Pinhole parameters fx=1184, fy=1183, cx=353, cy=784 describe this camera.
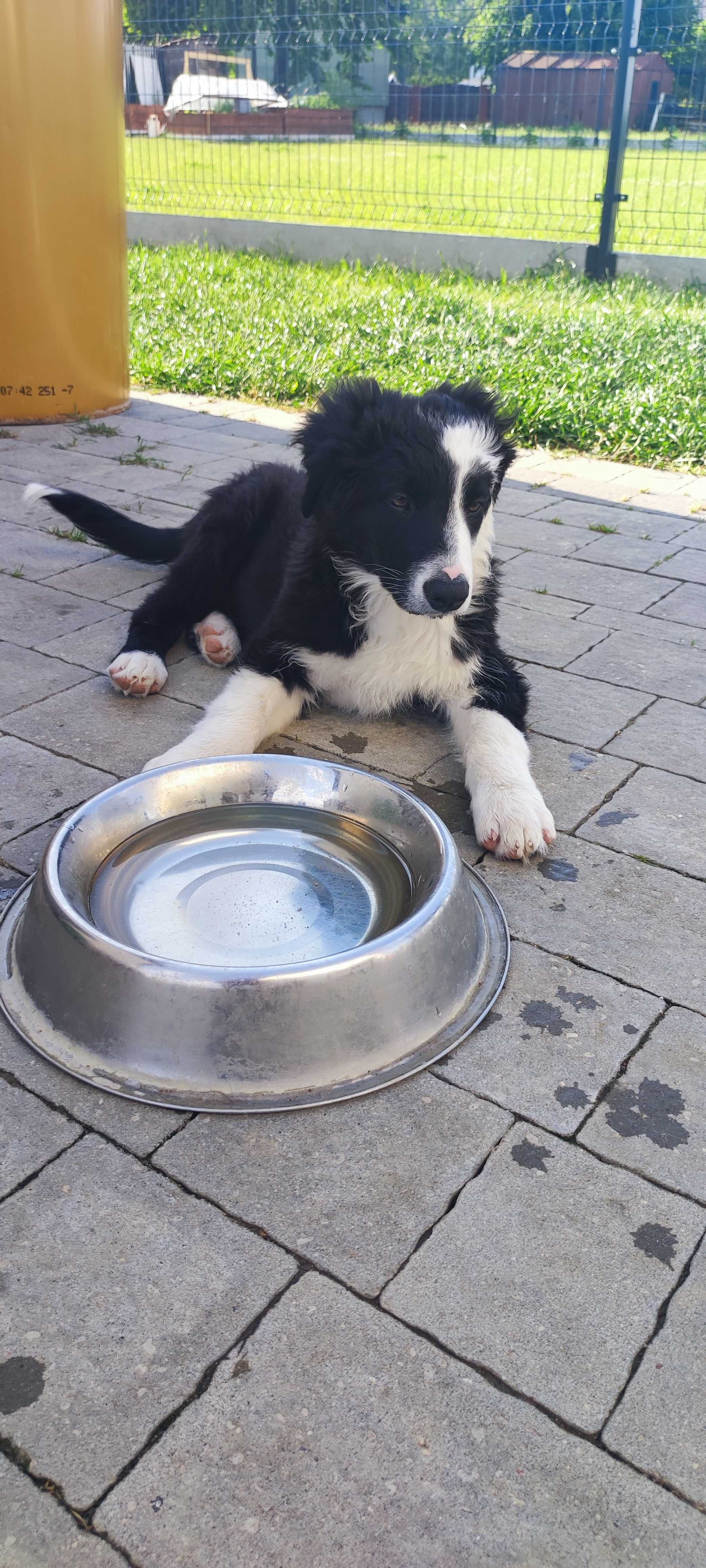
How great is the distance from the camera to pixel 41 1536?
4.46 ft

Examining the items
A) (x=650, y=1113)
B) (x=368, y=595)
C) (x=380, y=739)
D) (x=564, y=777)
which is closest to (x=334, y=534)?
(x=368, y=595)

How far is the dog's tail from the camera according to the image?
4.06 meters

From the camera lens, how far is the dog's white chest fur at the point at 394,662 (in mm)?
3189

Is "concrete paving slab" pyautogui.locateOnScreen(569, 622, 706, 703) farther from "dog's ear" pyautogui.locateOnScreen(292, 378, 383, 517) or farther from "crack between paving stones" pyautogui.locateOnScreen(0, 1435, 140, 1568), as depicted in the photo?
"crack between paving stones" pyautogui.locateOnScreen(0, 1435, 140, 1568)

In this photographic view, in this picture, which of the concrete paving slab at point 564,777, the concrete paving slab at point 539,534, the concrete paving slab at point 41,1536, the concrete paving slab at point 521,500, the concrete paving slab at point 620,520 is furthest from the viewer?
the concrete paving slab at point 521,500

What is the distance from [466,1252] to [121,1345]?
507 millimetres

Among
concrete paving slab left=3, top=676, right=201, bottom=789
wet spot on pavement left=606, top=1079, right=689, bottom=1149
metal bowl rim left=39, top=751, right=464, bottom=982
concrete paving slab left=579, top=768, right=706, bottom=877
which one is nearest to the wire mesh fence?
concrete paving slab left=3, top=676, right=201, bottom=789

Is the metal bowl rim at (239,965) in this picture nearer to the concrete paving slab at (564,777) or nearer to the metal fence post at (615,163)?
the concrete paving slab at (564,777)

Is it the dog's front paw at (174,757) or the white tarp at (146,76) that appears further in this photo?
the white tarp at (146,76)

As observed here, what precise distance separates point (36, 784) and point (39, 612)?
50.5 inches

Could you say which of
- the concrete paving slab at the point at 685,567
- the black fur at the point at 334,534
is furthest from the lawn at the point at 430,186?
the black fur at the point at 334,534

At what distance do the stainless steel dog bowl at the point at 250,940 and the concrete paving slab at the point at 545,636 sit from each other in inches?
55.9

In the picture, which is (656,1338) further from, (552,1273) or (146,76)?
(146,76)

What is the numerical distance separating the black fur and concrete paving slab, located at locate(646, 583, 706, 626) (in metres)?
1.22
